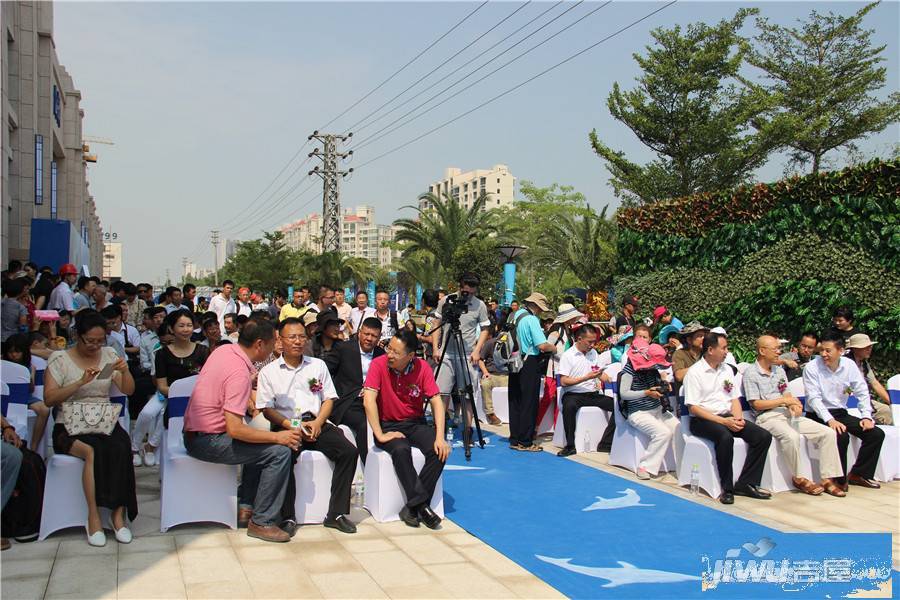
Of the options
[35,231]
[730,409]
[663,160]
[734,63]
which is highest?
[734,63]

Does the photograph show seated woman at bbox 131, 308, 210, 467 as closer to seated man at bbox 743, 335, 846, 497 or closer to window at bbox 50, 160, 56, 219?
seated man at bbox 743, 335, 846, 497

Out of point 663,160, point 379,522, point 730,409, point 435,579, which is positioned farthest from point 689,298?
point 663,160

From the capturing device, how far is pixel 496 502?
646 cm

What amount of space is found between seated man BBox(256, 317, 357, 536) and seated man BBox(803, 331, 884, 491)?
453cm

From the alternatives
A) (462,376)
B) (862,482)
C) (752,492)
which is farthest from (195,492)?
(862,482)

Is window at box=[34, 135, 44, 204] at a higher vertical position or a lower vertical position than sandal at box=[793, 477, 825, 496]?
higher

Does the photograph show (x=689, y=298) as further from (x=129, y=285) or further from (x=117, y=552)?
(x=117, y=552)

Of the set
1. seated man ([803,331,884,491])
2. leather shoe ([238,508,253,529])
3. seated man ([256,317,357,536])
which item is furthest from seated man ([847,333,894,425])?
leather shoe ([238,508,253,529])

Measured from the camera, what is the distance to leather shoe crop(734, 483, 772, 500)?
6.69 meters

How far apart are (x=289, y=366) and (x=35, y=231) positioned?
1566 cm

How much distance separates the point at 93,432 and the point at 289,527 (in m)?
1.45

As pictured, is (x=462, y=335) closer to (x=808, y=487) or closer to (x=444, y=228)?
(x=808, y=487)

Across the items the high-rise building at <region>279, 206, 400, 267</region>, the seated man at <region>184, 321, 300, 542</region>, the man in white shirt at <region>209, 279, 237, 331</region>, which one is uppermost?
the high-rise building at <region>279, 206, 400, 267</region>

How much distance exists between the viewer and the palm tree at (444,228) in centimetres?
2966
